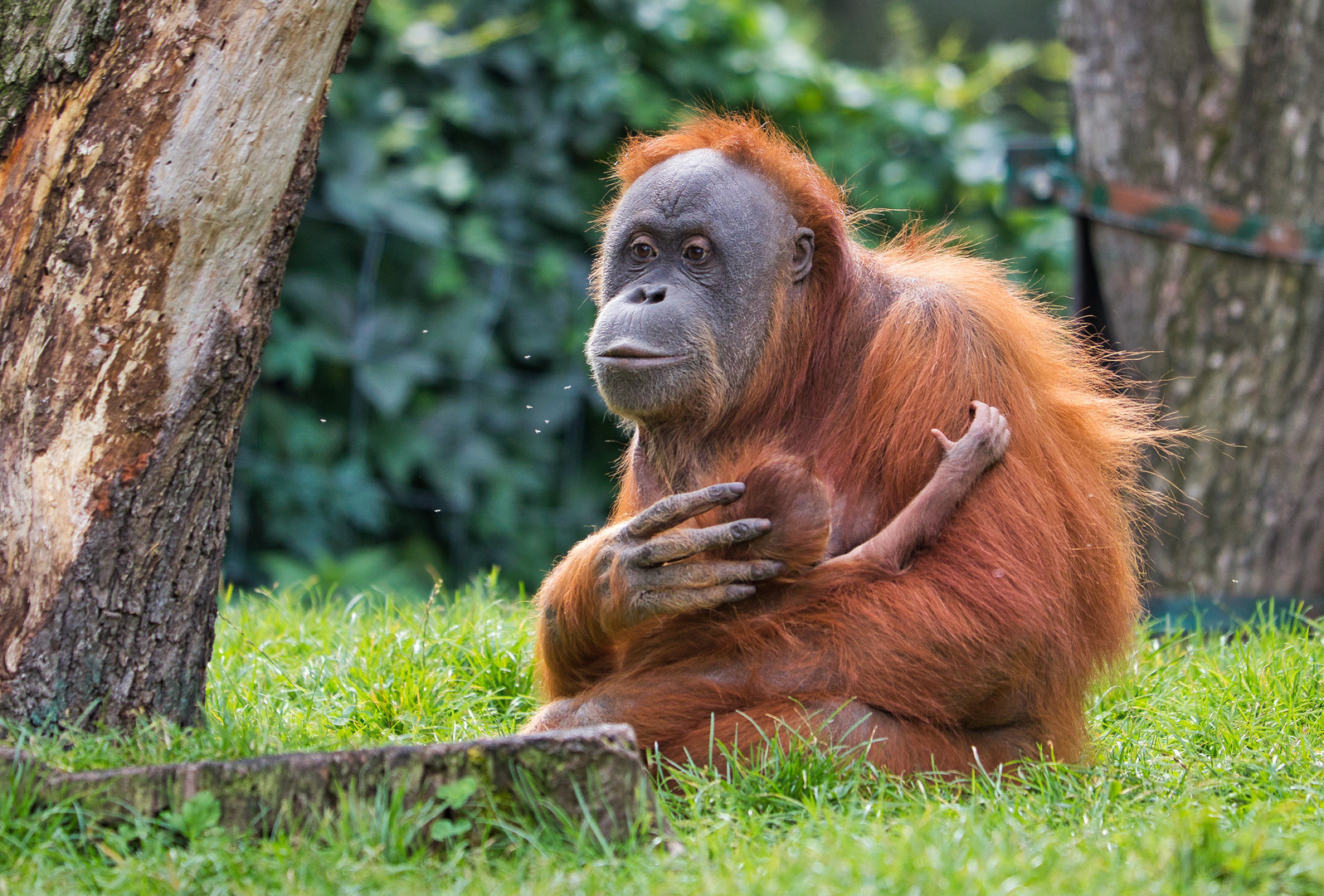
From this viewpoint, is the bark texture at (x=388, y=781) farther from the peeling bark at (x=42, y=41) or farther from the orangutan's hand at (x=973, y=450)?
the peeling bark at (x=42, y=41)

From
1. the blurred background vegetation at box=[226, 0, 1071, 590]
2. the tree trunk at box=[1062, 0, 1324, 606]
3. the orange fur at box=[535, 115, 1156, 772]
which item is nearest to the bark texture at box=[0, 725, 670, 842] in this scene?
the orange fur at box=[535, 115, 1156, 772]

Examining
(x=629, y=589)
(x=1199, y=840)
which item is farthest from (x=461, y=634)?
(x=1199, y=840)

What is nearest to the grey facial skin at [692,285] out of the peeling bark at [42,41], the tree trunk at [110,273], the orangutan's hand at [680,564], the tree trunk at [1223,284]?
the orangutan's hand at [680,564]

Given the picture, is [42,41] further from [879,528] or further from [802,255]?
[879,528]

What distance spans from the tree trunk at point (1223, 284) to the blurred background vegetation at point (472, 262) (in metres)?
1.28

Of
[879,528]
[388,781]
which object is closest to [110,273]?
[388,781]

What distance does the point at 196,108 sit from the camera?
2617 millimetres

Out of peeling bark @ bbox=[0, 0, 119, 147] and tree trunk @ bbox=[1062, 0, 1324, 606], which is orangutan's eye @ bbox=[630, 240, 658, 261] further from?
tree trunk @ bbox=[1062, 0, 1324, 606]

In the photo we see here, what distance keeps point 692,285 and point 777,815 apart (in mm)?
1273

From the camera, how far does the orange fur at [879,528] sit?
2.86 metres

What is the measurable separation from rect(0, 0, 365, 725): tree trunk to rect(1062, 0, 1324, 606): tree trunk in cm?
356

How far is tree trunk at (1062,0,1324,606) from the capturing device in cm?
505

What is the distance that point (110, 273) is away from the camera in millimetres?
2623

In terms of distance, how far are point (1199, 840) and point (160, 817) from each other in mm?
1711
